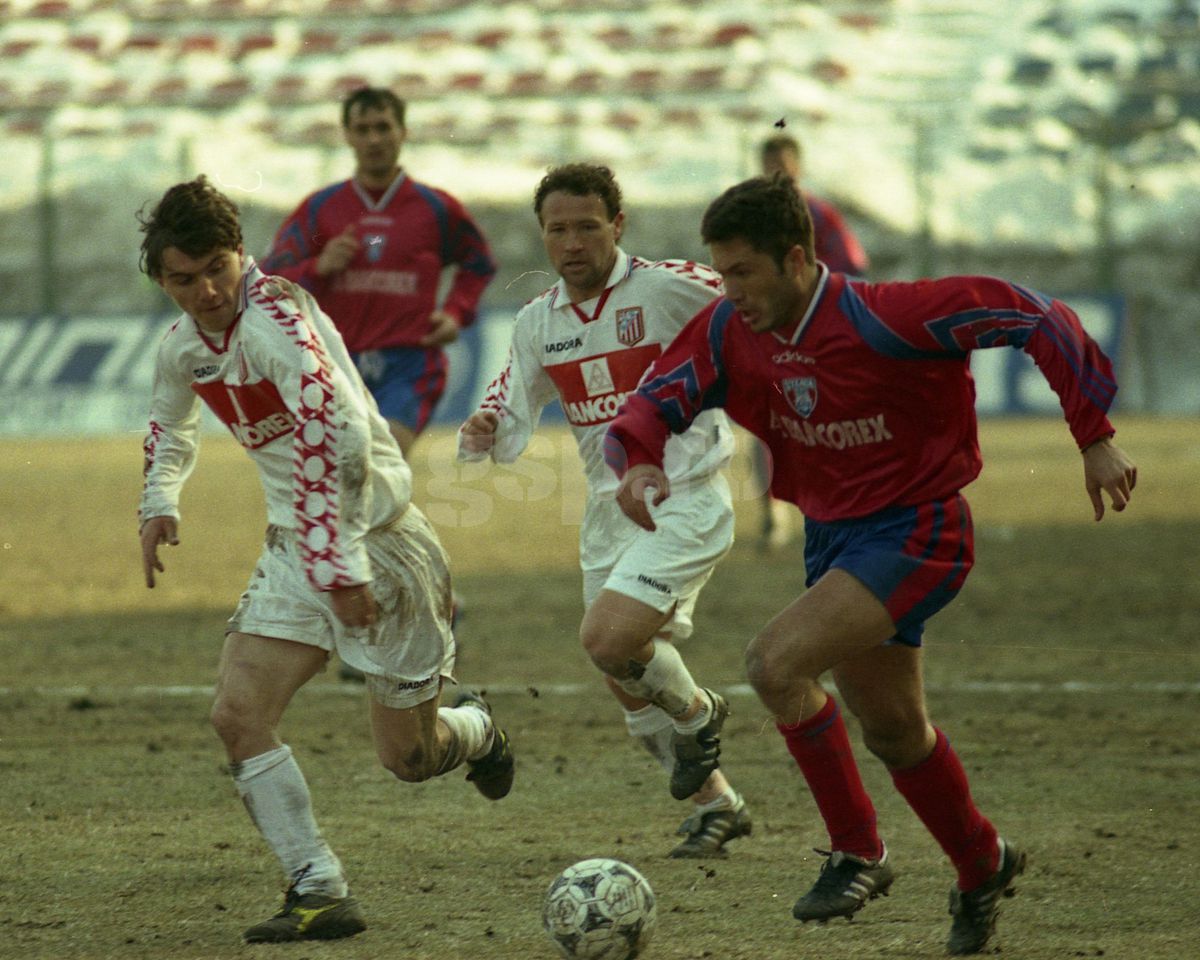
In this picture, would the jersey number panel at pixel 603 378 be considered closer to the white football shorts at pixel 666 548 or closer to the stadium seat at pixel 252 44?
the white football shorts at pixel 666 548

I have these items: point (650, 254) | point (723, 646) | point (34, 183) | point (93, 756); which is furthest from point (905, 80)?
point (93, 756)

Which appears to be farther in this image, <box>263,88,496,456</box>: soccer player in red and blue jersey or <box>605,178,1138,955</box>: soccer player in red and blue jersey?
<box>263,88,496,456</box>: soccer player in red and blue jersey

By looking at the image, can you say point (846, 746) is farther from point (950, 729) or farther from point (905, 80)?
point (905, 80)

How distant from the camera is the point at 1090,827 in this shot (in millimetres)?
5445

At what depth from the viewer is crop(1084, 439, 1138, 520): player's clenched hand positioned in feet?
13.3

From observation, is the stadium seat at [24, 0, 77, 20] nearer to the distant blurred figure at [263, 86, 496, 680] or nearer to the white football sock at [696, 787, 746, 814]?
the distant blurred figure at [263, 86, 496, 680]

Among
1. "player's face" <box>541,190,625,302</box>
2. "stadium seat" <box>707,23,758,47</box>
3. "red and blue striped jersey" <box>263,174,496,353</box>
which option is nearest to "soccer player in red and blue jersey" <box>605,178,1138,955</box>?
"player's face" <box>541,190,625,302</box>

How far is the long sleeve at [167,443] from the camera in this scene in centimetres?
484

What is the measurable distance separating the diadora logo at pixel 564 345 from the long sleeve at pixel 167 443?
109 centimetres

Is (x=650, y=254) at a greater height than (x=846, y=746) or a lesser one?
lesser

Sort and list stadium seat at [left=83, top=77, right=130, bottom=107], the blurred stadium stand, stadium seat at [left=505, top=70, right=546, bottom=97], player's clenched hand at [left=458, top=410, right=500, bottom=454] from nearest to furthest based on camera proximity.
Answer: player's clenched hand at [left=458, top=410, right=500, bottom=454]
the blurred stadium stand
stadium seat at [left=83, top=77, right=130, bottom=107]
stadium seat at [left=505, top=70, right=546, bottom=97]

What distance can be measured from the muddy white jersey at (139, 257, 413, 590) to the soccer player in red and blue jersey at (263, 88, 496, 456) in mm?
3505

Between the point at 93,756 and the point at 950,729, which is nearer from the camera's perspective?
the point at 93,756

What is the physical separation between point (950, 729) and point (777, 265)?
3156 millimetres
